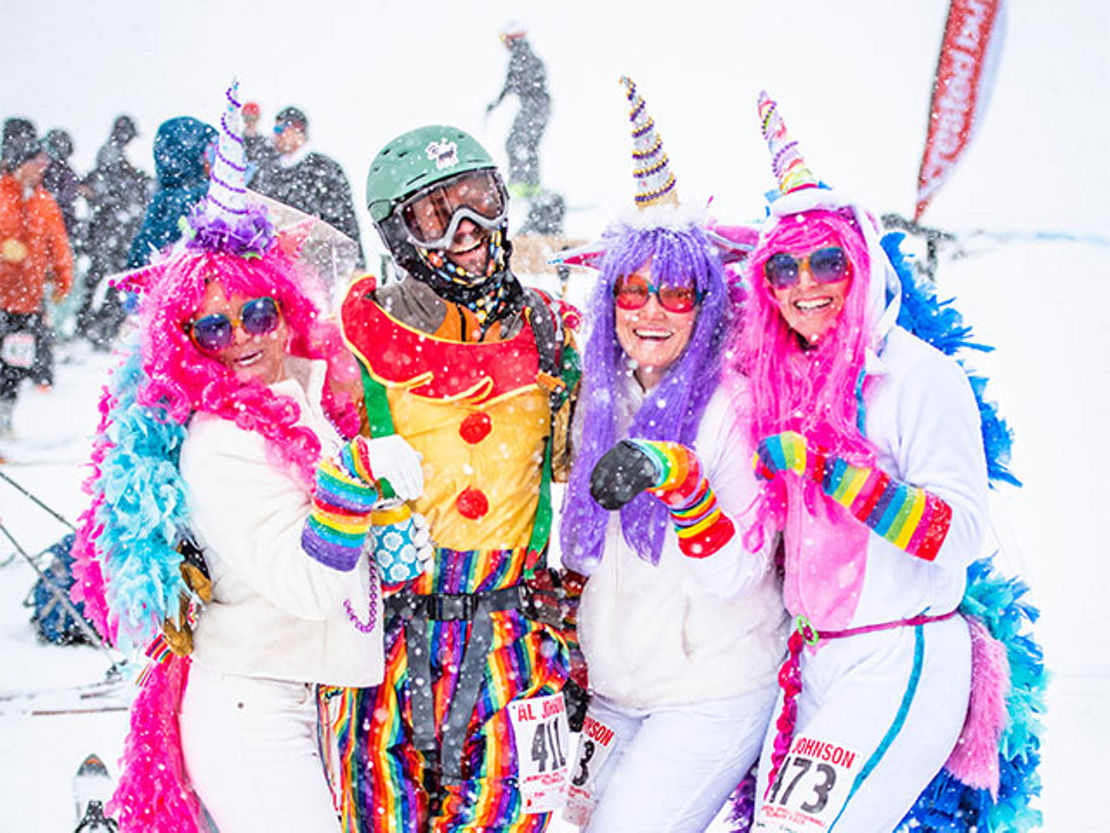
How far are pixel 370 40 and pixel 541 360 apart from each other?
1121 cm

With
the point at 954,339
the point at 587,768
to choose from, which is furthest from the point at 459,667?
the point at 954,339

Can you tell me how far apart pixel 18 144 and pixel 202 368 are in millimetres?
6577

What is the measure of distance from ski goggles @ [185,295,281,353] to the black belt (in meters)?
0.67

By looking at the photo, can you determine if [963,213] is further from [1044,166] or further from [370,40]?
[370,40]

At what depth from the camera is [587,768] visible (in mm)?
2545

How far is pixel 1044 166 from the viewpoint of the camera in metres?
10.5

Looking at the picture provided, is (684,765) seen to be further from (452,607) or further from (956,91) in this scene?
(956,91)

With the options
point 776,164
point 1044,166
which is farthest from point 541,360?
point 1044,166

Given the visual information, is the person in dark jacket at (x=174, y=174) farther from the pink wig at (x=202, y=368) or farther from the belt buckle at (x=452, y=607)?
the belt buckle at (x=452, y=607)

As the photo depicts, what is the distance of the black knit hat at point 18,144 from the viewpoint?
25.0 ft

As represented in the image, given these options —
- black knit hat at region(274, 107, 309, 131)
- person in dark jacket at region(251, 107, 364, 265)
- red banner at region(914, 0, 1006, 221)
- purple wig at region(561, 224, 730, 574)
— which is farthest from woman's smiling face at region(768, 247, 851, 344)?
red banner at region(914, 0, 1006, 221)

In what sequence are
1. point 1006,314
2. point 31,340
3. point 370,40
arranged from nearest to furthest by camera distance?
point 31,340 → point 1006,314 → point 370,40

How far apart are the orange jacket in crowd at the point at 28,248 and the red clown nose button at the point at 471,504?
A: 6.17m

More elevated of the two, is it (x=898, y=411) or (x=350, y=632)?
(x=898, y=411)
